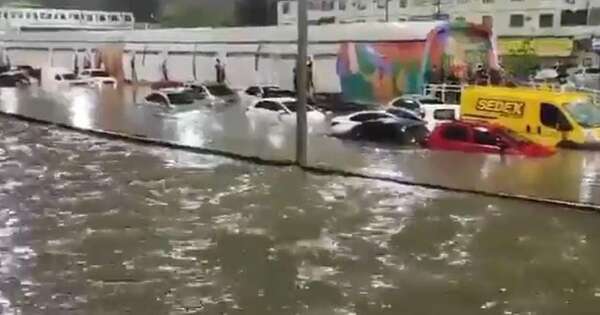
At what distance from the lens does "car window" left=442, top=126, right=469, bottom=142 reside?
8.89 feet

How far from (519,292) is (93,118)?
2.56m

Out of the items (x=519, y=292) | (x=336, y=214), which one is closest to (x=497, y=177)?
(x=336, y=214)

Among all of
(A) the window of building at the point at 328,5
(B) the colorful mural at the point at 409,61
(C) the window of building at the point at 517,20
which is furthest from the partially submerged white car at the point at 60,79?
(C) the window of building at the point at 517,20

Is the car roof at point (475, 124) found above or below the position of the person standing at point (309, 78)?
below

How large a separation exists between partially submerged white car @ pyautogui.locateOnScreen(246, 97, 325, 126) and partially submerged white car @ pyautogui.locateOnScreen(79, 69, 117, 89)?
0.84m

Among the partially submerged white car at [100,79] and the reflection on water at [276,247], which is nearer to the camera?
the reflection on water at [276,247]

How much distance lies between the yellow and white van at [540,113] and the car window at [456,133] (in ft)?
0.13

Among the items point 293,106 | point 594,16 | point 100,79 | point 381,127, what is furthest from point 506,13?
point 100,79

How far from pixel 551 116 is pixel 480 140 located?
0.72 ft

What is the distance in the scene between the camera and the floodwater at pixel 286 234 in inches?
61.3

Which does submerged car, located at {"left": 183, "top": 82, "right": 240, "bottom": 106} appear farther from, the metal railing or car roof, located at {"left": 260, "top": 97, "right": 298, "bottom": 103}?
the metal railing

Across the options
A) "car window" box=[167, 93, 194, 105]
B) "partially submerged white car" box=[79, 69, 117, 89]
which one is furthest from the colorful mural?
"partially submerged white car" box=[79, 69, 117, 89]

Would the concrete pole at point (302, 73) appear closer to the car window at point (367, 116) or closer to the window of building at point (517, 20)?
the car window at point (367, 116)

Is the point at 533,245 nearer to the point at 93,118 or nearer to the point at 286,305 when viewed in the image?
the point at 286,305
